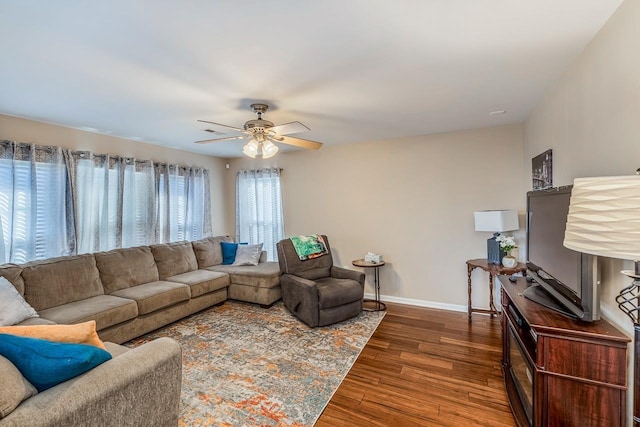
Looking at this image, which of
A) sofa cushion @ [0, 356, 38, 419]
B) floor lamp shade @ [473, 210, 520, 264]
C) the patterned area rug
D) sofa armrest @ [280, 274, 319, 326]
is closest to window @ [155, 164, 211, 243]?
the patterned area rug

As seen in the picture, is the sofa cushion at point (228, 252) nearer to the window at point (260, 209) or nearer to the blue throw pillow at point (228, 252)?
the blue throw pillow at point (228, 252)

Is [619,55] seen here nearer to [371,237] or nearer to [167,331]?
[371,237]

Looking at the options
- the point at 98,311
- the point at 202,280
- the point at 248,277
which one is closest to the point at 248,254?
the point at 248,277

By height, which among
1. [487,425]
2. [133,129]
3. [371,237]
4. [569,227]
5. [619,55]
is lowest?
[487,425]

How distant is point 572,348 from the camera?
140 cm

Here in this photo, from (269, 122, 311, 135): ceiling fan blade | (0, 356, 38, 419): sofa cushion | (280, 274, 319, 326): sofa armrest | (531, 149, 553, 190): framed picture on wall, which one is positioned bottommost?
(280, 274, 319, 326): sofa armrest

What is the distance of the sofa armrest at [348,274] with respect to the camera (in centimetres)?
380

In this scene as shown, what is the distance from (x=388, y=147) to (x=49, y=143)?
4.24 meters

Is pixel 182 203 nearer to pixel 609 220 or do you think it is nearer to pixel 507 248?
pixel 507 248

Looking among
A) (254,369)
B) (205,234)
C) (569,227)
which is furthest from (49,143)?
(569,227)

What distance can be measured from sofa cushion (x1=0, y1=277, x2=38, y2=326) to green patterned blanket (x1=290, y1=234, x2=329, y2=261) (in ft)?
8.88

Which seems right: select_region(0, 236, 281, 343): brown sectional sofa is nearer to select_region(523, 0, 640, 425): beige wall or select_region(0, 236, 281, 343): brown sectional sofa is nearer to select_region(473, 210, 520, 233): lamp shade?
select_region(473, 210, 520, 233): lamp shade

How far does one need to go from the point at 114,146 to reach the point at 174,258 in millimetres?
1722

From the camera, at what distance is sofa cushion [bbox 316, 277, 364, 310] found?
336 centimetres
